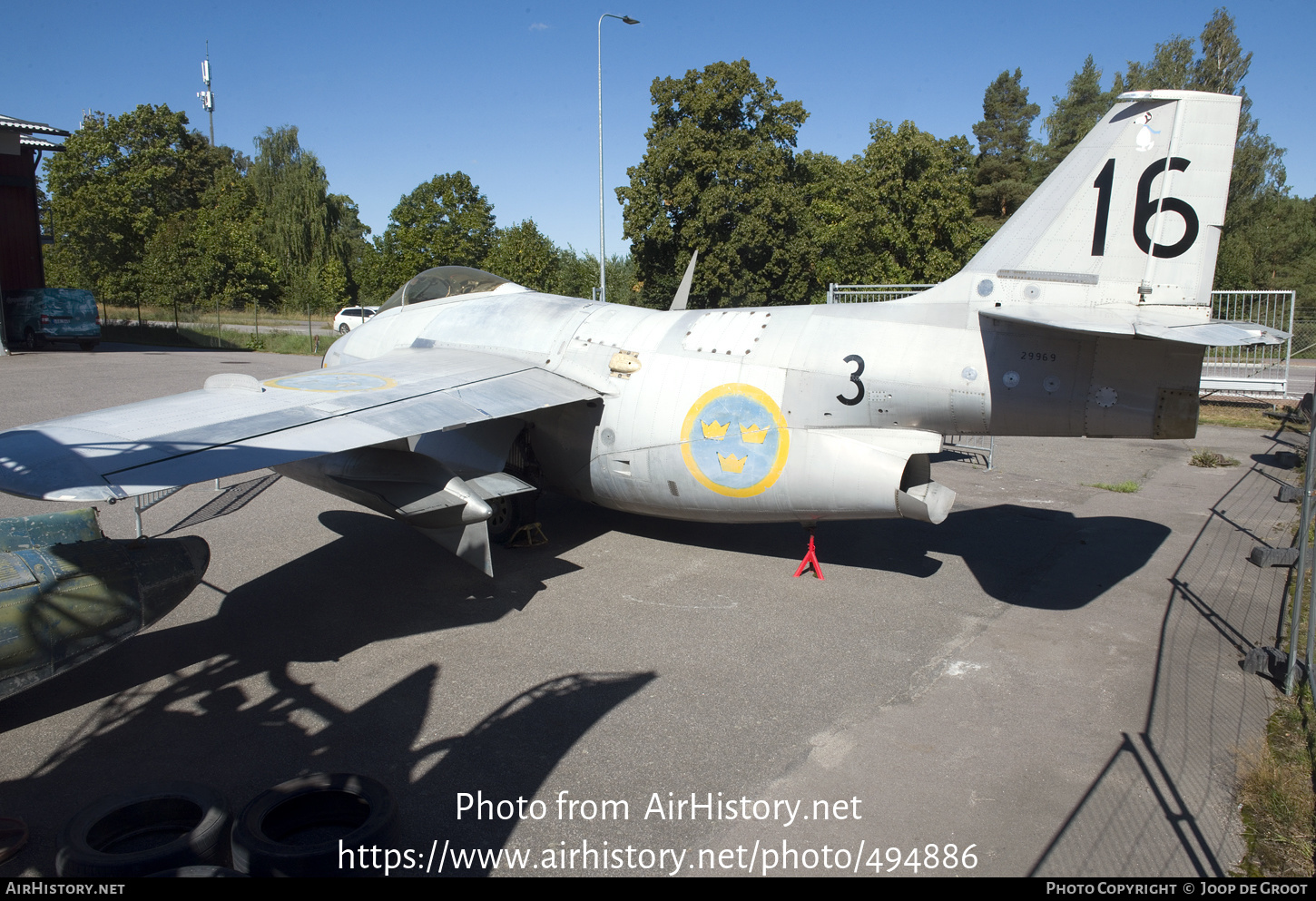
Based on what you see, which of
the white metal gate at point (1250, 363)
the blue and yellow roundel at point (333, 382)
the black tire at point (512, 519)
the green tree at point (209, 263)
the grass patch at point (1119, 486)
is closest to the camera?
the blue and yellow roundel at point (333, 382)

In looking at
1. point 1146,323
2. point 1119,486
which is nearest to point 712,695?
point 1146,323

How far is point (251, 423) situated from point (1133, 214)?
8285 millimetres

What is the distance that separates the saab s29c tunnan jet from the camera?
22.3 feet

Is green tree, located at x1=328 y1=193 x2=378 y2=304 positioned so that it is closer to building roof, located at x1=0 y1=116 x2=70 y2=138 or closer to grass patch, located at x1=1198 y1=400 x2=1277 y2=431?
building roof, located at x1=0 y1=116 x2=70 y2=138

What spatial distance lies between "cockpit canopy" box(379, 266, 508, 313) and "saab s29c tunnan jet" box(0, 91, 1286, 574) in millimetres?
2169

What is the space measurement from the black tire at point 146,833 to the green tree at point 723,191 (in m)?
31.0

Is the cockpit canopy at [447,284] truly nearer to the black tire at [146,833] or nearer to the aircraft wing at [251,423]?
the aircraft wing at [251,423]

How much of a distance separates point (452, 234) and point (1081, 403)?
35205 mm

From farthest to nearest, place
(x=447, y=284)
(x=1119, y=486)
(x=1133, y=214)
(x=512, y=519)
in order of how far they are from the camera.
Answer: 1. (x=1119, y=486)
2. (x=447, y=284)
3. (x=512, y=519)
4. (x=1133, y=214)

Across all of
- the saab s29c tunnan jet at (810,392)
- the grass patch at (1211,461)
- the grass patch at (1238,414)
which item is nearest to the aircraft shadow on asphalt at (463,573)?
the saab s29c tunnan jet at (810,392)

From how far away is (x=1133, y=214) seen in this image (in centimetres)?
735

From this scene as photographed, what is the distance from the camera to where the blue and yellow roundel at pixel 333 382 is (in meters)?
7.73

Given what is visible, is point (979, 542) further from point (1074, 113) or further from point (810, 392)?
point (1074, 113)

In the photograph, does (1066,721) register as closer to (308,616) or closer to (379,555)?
(308,616)
